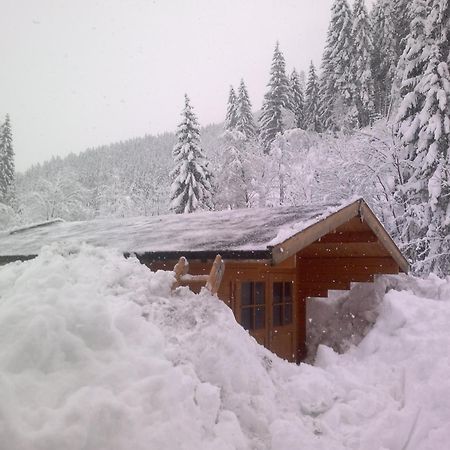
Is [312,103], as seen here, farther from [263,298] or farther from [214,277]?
[214,277]

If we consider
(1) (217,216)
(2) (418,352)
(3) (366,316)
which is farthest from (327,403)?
(1) (217,216)

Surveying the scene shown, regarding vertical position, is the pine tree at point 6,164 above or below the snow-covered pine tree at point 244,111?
below

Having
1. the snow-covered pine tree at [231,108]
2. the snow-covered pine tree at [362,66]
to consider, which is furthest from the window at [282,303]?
the snow-covered pine tree at [231,108]

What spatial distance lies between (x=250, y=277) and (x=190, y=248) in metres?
1.93

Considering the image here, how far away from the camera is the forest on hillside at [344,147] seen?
1727 cm

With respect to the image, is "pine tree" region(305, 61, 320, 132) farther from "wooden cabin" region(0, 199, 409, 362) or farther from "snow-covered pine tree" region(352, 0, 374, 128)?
"wooden cabin" region(0, 199, 409, 362)

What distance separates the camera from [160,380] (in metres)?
3.47

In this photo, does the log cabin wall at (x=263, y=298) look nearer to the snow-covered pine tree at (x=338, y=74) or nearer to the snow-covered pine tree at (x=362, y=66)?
the snow-covered pine tree at (x=338, y=74)

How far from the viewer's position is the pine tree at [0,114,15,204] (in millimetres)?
38312

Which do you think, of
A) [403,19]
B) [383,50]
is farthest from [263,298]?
[383,50]

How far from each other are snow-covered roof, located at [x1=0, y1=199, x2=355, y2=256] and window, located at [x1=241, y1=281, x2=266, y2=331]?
1.19m

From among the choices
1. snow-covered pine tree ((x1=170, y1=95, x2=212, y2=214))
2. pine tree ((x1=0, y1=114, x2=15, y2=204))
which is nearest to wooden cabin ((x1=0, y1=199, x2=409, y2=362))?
snow-covered pine tree ((x1=170, y1=95, x2=212, y2=214))

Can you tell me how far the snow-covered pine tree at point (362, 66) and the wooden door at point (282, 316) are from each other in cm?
3726

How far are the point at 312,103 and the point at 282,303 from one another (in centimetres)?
4408
